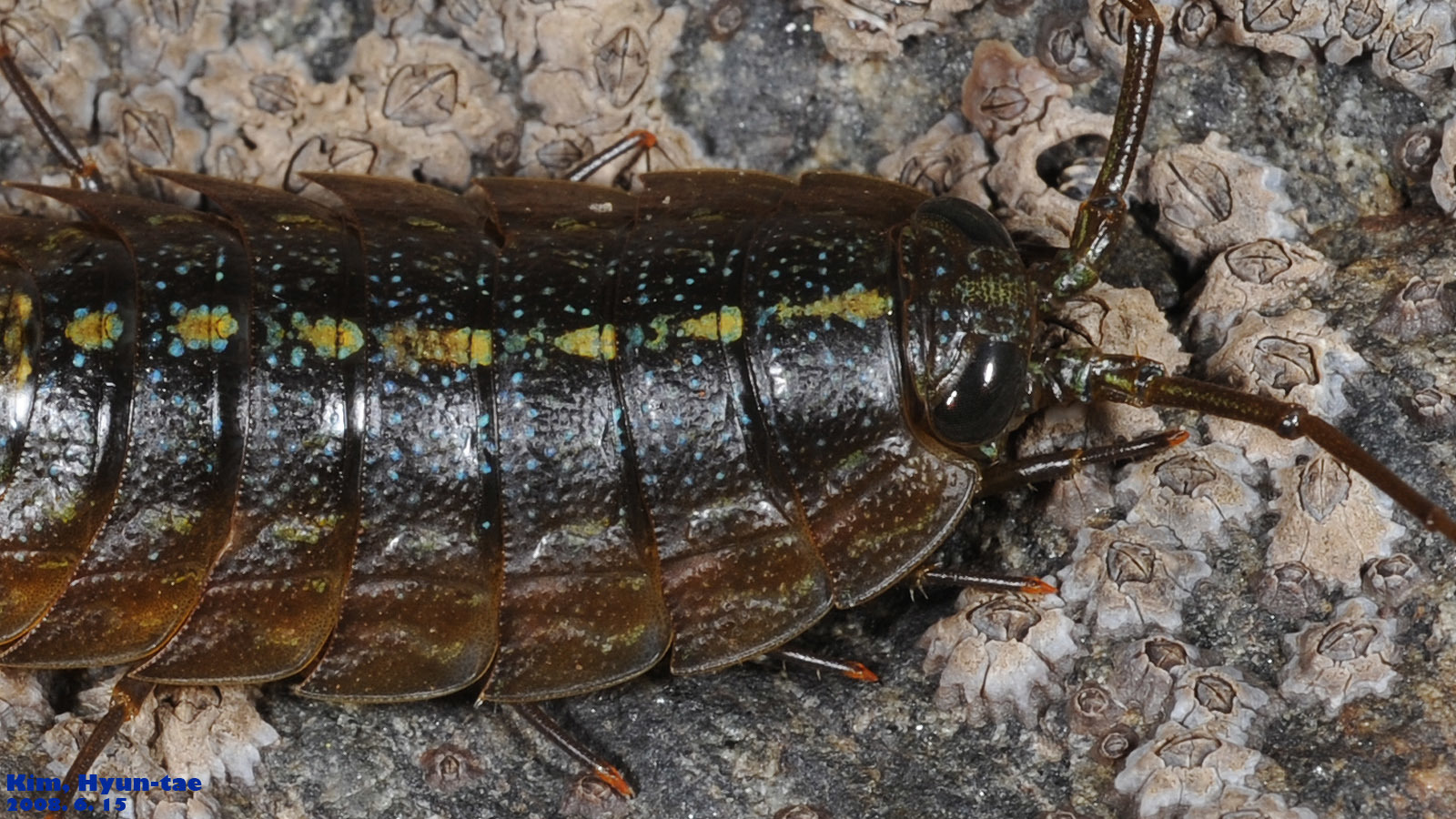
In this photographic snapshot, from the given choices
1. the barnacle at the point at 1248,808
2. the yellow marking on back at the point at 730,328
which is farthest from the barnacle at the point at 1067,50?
the barnacle at the point at 1248,808

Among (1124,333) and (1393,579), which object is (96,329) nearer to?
(1124,333)

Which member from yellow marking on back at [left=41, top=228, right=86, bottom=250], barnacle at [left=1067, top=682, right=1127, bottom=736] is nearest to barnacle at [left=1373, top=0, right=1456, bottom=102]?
barnacle at [left=1067, top=682, right=1127, bottom=736]

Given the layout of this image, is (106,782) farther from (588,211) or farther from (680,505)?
(588,211)

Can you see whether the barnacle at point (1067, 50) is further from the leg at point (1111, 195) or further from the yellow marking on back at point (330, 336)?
the yellow marking on back at point (330, 336)

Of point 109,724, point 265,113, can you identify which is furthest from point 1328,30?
point 109,724

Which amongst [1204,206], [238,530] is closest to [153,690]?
[238,530]

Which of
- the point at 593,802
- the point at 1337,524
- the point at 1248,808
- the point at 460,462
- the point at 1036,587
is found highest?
the point at 460,462
